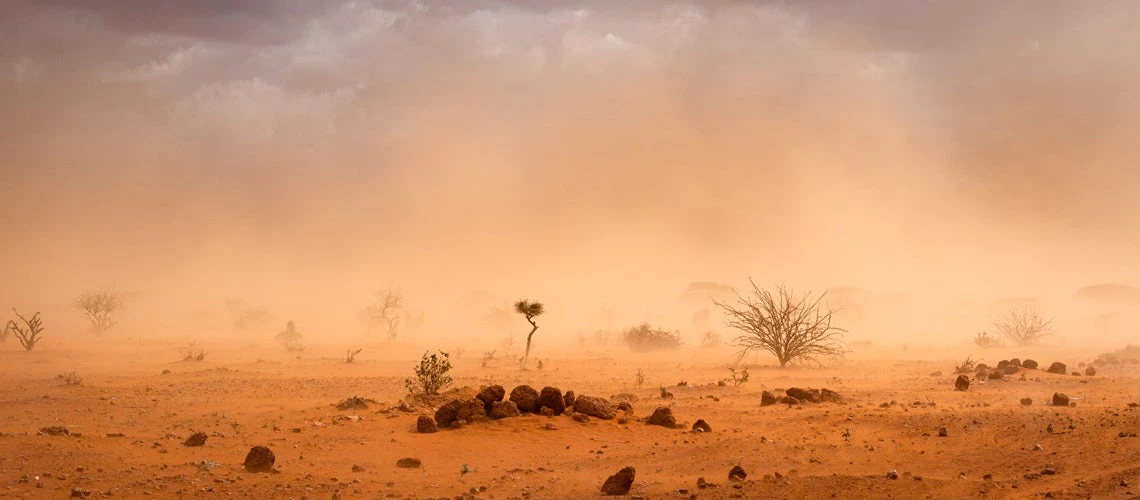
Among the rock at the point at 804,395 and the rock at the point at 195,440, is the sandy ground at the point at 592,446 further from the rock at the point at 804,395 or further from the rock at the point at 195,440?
the rock at the point at 804,395

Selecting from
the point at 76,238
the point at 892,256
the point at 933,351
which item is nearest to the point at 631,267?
the point at 892,256

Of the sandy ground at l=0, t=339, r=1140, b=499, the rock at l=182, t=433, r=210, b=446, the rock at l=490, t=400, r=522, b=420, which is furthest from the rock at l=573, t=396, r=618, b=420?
the rock at l=182, t=433, r=210, b=446

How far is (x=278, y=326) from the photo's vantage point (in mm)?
54906

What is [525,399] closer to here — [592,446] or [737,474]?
[592,446]

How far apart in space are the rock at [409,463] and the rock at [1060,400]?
32.3 ft

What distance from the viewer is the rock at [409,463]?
851cm

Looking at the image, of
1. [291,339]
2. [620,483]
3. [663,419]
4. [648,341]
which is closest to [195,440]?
[620,483]

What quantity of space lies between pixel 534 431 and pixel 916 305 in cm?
7494

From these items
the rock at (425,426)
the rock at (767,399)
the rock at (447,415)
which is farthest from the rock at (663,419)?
the rock at (425,426)

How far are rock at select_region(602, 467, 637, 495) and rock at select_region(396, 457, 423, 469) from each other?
2723 millimetres

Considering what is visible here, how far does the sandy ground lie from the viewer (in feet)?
23.0

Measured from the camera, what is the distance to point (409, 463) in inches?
336

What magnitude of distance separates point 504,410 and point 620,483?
426cm

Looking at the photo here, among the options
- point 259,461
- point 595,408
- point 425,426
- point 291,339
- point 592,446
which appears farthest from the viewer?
point 291,339
